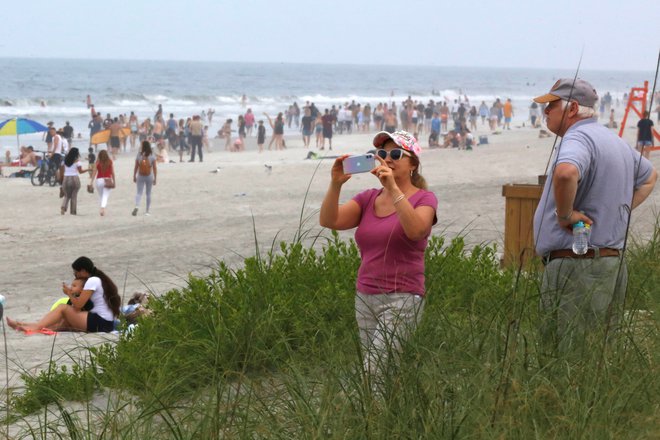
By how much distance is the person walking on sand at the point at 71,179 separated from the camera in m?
18.3

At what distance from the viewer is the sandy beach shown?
38.2ft

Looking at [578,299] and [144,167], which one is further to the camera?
[144,167]

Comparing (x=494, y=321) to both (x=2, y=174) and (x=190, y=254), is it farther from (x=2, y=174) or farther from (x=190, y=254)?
(x=2, y=174)

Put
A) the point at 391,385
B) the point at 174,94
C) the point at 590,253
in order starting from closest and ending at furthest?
the point at 391,385, the point at 590,253, the point at 174,94

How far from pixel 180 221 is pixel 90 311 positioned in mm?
9147

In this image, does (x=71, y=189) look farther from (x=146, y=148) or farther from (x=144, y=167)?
(x=146, y=148)

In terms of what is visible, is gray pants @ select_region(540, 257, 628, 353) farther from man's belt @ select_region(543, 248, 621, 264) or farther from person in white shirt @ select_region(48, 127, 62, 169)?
person in white shirt @ select_region(48, 127, 62, 169)

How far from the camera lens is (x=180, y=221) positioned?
59.6ft

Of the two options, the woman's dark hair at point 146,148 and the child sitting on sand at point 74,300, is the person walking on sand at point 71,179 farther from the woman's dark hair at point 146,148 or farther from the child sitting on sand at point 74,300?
the child sitting on sand at point 74,300

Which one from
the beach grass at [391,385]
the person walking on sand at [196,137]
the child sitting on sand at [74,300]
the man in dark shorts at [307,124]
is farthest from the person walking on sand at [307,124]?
the beach grass at [391,385]

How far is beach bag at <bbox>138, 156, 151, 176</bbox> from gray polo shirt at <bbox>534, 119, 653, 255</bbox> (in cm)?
1422

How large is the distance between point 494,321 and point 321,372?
0.73 m

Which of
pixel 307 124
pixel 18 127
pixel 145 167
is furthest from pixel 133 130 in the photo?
→ pixel 145 167

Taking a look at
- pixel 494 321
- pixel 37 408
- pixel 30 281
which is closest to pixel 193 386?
pixel 37 408
